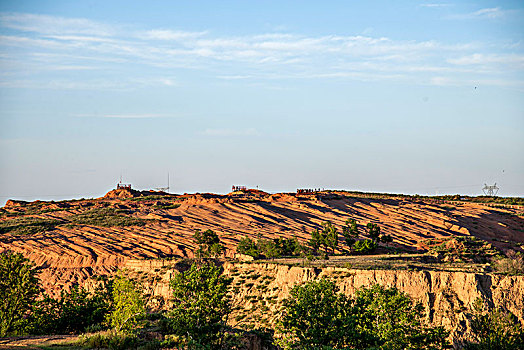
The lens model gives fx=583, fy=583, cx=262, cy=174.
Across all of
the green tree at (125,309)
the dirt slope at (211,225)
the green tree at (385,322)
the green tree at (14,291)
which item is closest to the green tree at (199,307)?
the green tree at (125,309)

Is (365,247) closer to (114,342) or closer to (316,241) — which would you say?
(316,241)

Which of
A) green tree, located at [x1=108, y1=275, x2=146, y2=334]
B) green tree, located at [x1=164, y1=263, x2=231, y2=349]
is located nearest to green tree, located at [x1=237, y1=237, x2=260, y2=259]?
green tree, located at [x1=164, y1=263, x2=231, y2=349]

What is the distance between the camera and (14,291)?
3069 cm

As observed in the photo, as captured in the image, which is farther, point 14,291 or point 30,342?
point 14,291

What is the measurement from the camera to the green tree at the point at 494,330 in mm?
32125

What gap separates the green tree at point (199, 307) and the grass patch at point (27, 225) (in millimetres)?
49469

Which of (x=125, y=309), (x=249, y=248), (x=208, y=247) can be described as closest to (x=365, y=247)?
(x=249, y=248)

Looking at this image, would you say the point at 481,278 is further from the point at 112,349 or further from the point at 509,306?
the point at 112,349

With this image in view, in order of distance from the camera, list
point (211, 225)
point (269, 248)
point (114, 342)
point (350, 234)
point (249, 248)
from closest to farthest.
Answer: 1. point (114, 342)
2. point (269, 248)
3. point (249, 248)
4. point (350, 234)
5. point (211, 225)

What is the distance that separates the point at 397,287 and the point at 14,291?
23.7 metres

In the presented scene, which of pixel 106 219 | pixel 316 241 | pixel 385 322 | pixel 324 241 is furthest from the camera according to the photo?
pixel 106 219

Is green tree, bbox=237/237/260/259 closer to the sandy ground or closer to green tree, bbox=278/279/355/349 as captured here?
green tree, bbox=278/279/355/349

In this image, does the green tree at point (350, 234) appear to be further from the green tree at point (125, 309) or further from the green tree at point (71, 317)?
the green tree at point (125, 309)

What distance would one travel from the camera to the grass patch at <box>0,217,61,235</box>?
7119 centimetres
